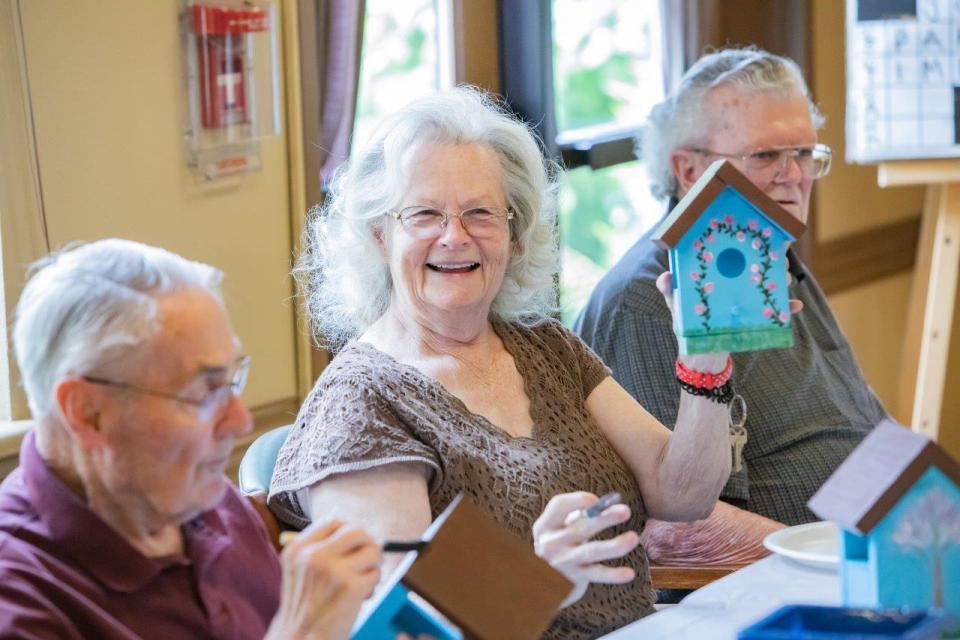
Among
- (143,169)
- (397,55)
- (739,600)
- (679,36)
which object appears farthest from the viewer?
(679,36)

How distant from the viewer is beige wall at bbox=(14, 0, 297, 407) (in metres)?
2.40

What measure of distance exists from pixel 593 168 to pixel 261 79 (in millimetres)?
1441

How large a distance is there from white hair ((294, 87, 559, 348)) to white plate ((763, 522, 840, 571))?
580mm

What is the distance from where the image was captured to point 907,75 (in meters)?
4.00

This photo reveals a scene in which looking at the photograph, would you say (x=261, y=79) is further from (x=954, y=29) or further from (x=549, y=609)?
(x=954, y=29)

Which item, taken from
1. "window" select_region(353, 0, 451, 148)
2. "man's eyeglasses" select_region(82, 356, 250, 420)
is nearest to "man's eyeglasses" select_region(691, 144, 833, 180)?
"window" select_region(353, 0, 451, 148)

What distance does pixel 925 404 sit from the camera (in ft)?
13.1

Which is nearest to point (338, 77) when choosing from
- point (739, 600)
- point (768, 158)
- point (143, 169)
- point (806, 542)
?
point (143, 169)

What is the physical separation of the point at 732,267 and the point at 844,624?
745 millimetres

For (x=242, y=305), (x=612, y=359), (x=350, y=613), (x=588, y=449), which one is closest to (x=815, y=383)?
(x=612, y=359)

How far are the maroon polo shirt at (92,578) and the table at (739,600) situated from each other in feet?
1.72

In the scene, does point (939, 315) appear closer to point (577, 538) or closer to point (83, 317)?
point (577, 538)

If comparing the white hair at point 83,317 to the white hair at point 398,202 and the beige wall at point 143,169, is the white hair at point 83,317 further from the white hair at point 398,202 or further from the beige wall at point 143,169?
the beige wall at point 143,169

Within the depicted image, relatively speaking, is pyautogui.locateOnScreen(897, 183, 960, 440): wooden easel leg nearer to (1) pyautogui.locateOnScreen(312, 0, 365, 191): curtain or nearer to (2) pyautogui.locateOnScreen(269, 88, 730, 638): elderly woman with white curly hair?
(1) pyautogui.locateOnScreen(312, 0, 365, 191): curtain
